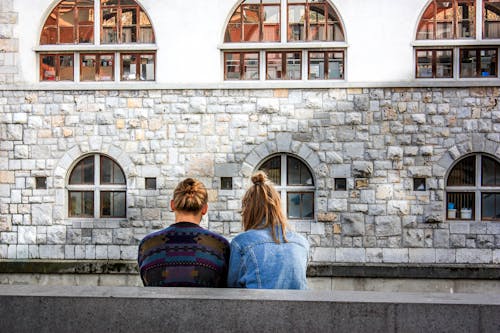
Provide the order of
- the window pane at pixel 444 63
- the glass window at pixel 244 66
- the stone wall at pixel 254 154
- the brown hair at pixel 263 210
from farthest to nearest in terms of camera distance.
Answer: the glass window at pixel 244 66 → the window pane at pixel 444 63 → the stone wall at pixel 254 154 → the brown hair at pixel 263 210

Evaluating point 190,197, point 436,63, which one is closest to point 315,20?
point 436,63

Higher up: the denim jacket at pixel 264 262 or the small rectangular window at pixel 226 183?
the small rectangular window at pixel 226 183

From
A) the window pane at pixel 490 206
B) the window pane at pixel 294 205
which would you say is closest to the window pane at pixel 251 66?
the window pane at pixel 294 205

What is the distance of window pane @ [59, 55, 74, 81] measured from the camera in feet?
36.5

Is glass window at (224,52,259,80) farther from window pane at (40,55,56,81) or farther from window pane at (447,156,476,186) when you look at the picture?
window pane at (447,156,476,186)

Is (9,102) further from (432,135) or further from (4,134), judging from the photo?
(432,135)

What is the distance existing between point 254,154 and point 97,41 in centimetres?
342

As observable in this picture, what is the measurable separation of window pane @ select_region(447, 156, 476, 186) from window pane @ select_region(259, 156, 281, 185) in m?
2.85

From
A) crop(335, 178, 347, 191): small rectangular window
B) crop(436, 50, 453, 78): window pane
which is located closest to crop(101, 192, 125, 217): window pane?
crop(335, 178, 347, 191): small rectangular window

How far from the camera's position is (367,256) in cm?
1046

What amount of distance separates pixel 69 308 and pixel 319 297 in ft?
4.94

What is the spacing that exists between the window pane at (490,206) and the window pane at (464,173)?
328mm

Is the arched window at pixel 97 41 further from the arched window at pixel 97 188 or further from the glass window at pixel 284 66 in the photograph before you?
the glass window at pixel 284 66

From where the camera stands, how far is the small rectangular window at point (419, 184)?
10473 millimetres
